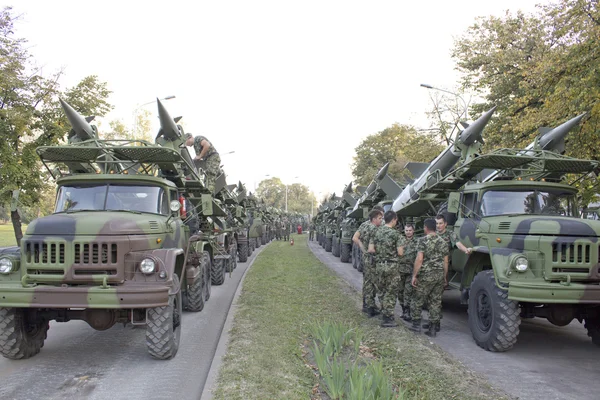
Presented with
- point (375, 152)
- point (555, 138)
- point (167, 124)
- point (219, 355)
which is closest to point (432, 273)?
point (219, 355)

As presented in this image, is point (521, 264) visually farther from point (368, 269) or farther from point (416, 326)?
point (368, 269)

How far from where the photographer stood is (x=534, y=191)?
24.0 feet

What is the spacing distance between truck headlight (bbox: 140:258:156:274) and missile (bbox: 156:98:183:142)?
3.53m

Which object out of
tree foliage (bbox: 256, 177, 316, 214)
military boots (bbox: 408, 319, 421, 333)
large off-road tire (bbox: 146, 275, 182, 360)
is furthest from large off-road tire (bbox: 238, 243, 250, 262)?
tree foliage (bbox: 256, 177, 316, 214)

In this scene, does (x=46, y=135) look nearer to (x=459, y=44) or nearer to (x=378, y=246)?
(x=378, y=246)

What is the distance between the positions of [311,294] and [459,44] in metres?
16.8

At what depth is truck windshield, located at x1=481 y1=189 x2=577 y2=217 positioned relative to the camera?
23.6 ft

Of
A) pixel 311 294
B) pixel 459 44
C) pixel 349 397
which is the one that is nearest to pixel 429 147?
pixel 459 44

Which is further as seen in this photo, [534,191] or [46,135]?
[46,135]

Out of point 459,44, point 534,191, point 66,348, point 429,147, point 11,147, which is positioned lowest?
point 66,348

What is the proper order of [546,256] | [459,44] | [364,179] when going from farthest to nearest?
1. [364,179]
2. [459,44]
3. [546,256]

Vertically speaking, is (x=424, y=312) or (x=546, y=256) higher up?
(x=546, y=256)

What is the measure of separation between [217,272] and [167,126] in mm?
4459

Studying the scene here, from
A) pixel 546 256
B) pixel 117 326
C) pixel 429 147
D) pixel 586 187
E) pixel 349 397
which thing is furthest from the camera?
pixel 429 147
